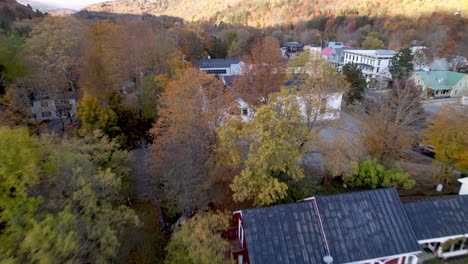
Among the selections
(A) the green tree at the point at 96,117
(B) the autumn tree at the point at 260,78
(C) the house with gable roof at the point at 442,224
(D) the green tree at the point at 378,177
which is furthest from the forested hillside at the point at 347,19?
(A) the green tree at the point at 96,117

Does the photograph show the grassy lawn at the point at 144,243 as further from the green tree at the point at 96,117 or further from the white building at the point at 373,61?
the white building at the point at 373,61

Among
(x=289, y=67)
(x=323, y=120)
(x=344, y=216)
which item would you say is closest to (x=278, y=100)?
(x=323, y=120)

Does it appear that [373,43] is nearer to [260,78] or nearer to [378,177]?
[260,78]

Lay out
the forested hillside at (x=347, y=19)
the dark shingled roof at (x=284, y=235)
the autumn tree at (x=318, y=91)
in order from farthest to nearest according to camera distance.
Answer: the forested hillside at (x=347, y=19), the autumn tree at (x=318, y=91), the dark shingled roof at (x=284, y=235)

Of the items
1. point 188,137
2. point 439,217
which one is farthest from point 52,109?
point 439,217

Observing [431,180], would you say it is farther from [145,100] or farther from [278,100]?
[145,100]

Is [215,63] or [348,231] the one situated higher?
[215,63]
